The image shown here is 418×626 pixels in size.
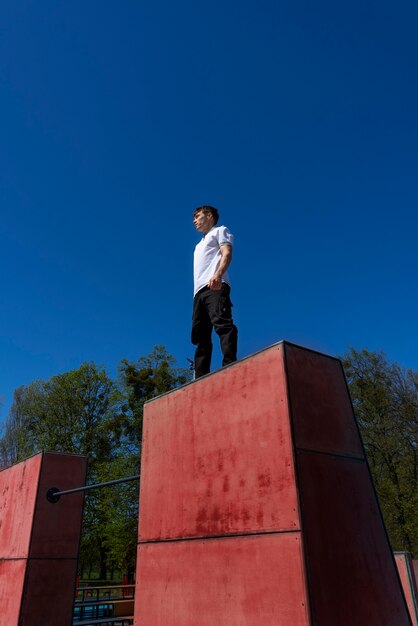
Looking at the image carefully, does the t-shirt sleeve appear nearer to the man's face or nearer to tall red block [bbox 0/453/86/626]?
the man's face

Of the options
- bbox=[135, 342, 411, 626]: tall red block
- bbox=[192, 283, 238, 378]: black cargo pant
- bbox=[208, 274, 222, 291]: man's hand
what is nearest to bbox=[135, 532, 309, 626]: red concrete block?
bbox=[135, 342, 411, 626]: tall red block

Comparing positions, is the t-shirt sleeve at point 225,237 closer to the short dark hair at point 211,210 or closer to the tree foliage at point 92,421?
the short dark hair at point 211,210

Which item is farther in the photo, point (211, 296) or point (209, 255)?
point (209, 255)

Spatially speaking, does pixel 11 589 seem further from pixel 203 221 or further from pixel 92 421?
pixel 92 421

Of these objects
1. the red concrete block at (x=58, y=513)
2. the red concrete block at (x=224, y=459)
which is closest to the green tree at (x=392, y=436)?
the red concrete block at (x=58, y=513)

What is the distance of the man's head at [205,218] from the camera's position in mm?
4355

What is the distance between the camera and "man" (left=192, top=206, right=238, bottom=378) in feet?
11.8

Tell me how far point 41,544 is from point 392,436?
19.7 metres

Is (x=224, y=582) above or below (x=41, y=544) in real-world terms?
below

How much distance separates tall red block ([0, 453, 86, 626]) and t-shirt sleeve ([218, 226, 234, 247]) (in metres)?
3.84

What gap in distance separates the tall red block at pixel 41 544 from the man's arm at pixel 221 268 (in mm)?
3664

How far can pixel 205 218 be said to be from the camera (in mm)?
4363

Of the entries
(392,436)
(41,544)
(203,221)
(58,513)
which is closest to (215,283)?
(203,221)

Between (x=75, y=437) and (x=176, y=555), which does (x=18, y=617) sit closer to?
(x=176, y=555)
